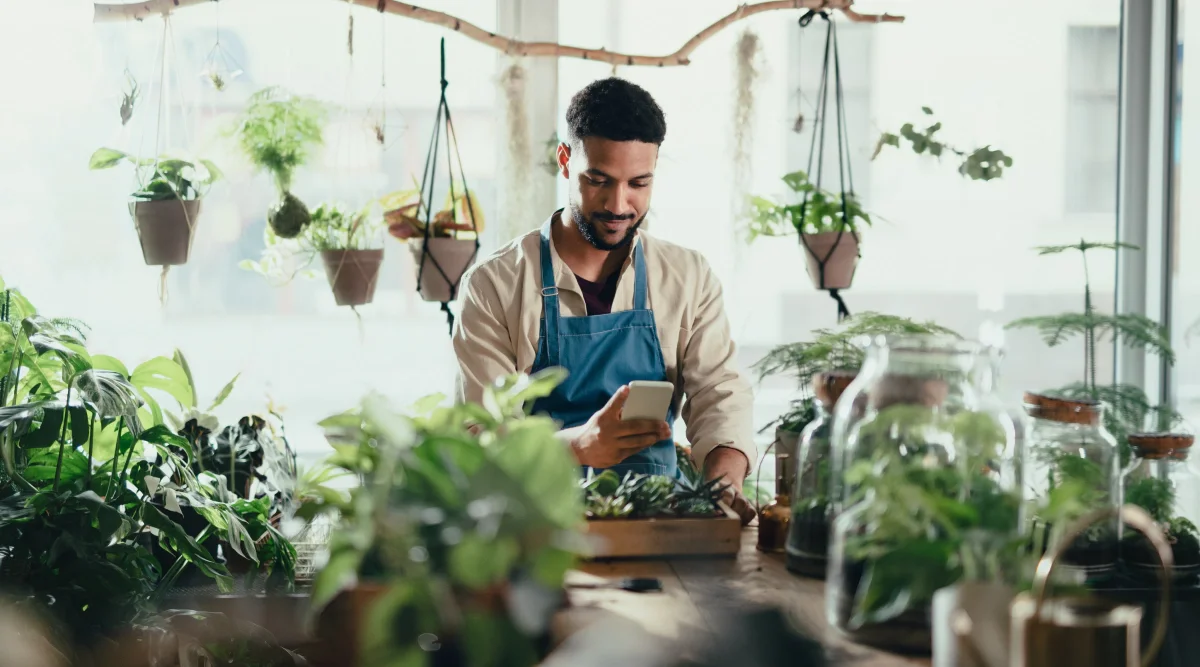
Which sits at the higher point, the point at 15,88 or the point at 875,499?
the point at 15,88

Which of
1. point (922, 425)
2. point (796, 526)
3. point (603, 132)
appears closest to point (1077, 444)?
point (796, 526)

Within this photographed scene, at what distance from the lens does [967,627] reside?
94cm

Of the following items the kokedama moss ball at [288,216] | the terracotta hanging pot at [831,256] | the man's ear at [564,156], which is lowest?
the terracotta hanging pot at [831,256]

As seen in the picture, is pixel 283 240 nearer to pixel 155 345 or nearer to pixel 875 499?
pixel 155 345

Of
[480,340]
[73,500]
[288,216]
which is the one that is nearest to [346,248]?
[288,216]

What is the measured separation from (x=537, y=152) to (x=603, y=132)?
2.73 feet

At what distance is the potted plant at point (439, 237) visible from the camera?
3025 millimetres

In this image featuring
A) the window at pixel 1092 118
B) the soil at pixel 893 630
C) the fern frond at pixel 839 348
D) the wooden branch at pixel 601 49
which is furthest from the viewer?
the window at pixel 1092 118

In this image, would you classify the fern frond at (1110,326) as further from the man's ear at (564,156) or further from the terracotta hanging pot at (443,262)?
the terracotta hanging pot at (443,262)

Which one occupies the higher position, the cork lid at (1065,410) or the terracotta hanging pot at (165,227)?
the terracotta hanging pot at (165,227)

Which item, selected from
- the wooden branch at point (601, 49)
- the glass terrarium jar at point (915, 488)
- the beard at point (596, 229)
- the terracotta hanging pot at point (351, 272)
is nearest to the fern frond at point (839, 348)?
the beard at point (596, 229)

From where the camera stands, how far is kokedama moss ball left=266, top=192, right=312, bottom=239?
9.73 feet

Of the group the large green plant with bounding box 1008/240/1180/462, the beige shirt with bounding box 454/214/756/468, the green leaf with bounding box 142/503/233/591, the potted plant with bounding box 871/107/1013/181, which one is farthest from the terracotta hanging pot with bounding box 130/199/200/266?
the large green plant with bounding box 1008/240/1180/462

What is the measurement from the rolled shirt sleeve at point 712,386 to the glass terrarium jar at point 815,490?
106 centimetres
